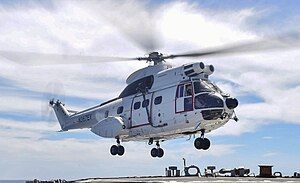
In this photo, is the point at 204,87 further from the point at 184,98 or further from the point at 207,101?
the point at 184,98

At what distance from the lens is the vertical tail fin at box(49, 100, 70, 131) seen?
54562 mm

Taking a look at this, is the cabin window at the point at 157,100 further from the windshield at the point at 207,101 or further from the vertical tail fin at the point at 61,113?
the vertical tail fin at the point at 61,113

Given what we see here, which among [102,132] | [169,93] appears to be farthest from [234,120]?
[102,132]

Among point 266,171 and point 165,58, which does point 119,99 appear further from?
point 266,171

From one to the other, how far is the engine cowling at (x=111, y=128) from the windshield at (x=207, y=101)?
7.90 metres

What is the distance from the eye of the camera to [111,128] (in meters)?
44.1

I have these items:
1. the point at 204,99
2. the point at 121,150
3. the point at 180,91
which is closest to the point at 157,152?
the point at 121,150

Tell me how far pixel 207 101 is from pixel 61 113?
22543mm

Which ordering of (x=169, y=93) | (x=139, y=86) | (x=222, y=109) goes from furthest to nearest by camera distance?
(x=139, y=86) → (x=169, y=93) → (x=222, y=109)

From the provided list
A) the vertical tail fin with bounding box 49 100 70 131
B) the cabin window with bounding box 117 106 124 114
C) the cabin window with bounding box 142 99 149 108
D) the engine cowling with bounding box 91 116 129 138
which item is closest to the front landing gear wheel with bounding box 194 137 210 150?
the cabin window with bounding box 142 99 149 108

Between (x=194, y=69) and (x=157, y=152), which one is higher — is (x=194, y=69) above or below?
above

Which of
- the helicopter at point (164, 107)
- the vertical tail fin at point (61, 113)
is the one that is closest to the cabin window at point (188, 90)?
the helicopter at point (164, 107)

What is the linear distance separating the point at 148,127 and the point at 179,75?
4838 mm

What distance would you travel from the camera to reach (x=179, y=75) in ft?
133
